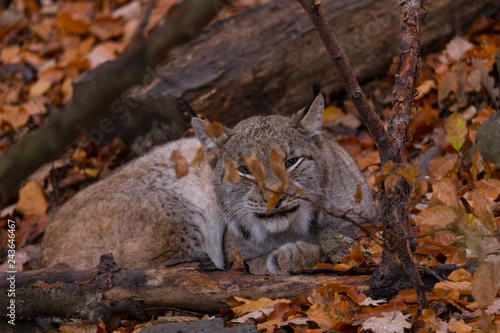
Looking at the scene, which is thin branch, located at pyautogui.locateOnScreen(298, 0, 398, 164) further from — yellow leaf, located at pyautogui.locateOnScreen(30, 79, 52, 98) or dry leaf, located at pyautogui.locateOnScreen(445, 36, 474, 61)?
yellow leaf, located at pyautogui.locateOnScreen(30, 79, 52, 98)

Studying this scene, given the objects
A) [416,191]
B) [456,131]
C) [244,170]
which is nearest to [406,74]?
[416,191]

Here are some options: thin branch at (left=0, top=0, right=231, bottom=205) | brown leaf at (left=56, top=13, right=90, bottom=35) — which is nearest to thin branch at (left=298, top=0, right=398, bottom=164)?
thin branch at (left=0, top=0, right=231, bottom=205)

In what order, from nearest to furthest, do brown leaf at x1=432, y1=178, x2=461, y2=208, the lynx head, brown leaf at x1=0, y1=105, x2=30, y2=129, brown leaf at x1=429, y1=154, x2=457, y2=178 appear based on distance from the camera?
brown leaf at x1=432, y1=178, x2=461, y2=208 → the lynx head → brown leaf at x1=429, y1=154, x2=457, y2=178 → brown leaf at x1=0, y1=105, x2=30, y2=129

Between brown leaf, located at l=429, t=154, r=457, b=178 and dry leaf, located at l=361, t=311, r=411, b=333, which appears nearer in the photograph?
dry leaf, located at l=361, t=311, r=411, b=333

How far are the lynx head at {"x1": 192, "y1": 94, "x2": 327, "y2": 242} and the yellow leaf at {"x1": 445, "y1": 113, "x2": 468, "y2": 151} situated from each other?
151 cm

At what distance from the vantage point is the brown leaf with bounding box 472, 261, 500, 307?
2459mm

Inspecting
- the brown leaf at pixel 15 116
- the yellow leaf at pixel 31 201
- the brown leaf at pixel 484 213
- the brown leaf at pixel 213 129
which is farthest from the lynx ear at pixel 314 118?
the brown leaf at pixel 15 116

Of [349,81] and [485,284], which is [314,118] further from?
[485,284]

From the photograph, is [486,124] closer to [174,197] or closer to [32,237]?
[174,197]

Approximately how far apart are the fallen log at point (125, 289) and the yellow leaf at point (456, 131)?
8.53ft

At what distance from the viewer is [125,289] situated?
3.85 m

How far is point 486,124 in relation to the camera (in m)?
5.26

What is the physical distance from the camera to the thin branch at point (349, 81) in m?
2.88

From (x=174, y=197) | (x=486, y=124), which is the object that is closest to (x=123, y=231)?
(x=174, y=197)
